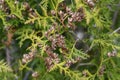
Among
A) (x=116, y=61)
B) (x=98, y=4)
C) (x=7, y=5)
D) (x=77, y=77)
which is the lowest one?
(x=116, y=61)

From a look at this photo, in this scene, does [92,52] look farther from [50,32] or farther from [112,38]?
[50,32]

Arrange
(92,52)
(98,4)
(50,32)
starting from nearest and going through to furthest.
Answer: (50,32) < (98,4) < (92,52)

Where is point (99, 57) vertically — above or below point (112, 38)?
below

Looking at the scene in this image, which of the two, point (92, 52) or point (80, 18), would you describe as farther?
point (92, 52)

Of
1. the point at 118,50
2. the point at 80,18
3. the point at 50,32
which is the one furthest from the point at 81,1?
the point at 118,50

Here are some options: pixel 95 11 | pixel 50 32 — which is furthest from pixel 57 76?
pixel 95 11

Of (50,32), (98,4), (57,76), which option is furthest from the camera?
(57,76)

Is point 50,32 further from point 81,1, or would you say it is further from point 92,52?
point 92,52
